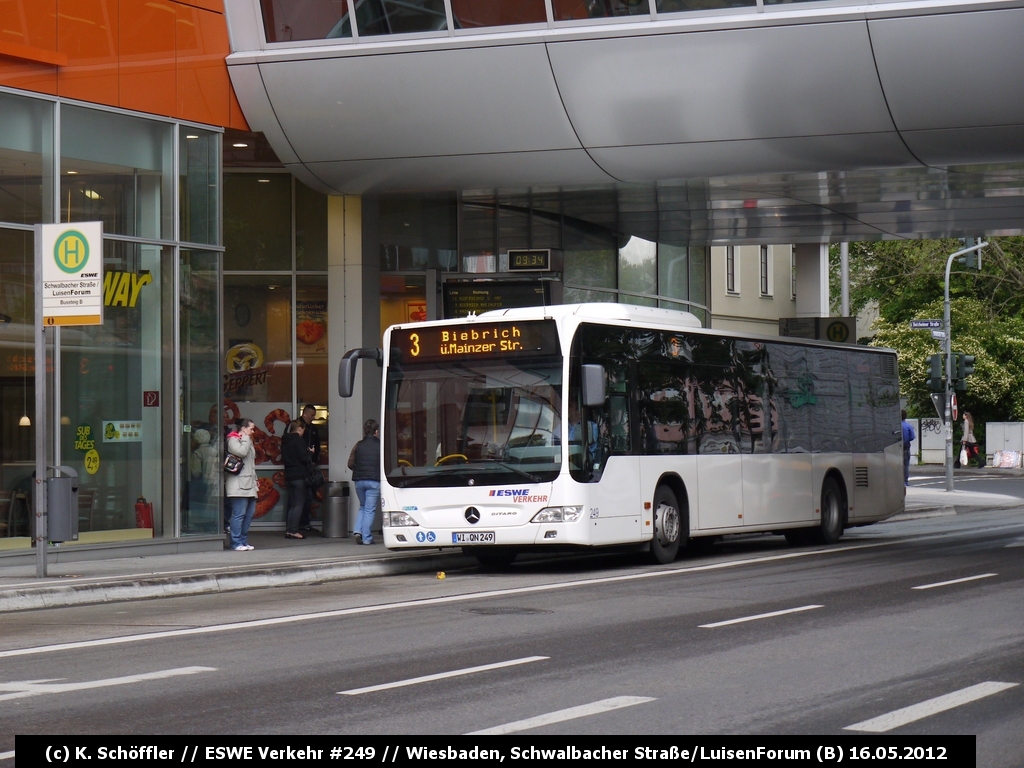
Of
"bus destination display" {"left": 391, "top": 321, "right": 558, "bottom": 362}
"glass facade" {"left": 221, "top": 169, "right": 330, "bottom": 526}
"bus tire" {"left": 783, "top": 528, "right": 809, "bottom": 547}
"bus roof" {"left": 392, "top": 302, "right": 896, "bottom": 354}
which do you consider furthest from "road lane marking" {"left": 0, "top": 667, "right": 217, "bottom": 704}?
"glass facade" {"left": 221, "top": 169, "right": 330, "bottom": 526}

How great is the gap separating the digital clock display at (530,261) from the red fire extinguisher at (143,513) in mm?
7911

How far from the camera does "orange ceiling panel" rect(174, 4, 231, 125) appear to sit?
61.1ft

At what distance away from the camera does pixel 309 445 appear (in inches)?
877

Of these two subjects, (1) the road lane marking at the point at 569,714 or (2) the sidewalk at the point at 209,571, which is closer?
(1) the road lane marking at the point at 569,714

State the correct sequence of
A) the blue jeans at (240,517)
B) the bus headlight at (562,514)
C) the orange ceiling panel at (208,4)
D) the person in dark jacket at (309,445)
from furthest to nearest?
the person in dark jacket at (309,445) → the blue jeans at (240,517) → the orange ceiling panel at (208,4) → the bus headlight at (562,514)

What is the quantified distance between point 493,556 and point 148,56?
7.62 meters

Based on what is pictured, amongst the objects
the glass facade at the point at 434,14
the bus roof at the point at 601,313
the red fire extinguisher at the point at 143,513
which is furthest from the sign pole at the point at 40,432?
the glass facade at the point at 434,14

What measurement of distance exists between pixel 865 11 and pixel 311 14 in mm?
7106

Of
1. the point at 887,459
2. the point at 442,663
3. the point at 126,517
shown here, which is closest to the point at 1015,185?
the point at 887,459

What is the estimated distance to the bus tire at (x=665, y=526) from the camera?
17.4m

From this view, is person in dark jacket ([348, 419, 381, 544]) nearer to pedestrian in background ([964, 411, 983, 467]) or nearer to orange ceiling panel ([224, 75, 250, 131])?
orange ceiling panel ([224, 75, 250, 131])

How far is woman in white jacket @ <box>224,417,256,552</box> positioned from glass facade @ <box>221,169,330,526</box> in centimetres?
422

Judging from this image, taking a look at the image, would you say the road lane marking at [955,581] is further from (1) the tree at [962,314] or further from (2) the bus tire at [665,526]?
(1) the tree at [962,314]

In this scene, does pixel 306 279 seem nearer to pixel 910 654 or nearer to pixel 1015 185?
pixel 1015 185
